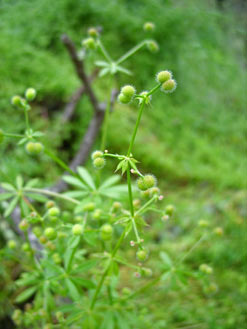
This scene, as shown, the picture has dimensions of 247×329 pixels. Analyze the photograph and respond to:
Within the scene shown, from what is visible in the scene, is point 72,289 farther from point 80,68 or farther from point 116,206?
point 80,68

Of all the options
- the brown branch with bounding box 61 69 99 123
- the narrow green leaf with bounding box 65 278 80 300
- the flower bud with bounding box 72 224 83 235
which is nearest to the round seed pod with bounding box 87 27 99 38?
the flower bud with bounding box 72 224 83 235

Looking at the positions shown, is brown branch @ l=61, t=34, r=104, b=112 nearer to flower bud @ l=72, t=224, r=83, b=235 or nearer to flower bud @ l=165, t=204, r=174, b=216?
flower bud @ l=165, t=204, r=174, b=216

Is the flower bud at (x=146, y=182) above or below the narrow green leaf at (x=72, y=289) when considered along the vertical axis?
above

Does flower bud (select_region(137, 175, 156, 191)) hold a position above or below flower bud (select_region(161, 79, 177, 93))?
below

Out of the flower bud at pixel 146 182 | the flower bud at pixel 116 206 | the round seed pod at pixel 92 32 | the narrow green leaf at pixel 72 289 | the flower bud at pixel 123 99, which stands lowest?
the narrow green leaf at pixel 72 289

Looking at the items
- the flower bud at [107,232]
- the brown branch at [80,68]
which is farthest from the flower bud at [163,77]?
the brown branch at [80,68]

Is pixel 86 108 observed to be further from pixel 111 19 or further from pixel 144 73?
pixel 111 19

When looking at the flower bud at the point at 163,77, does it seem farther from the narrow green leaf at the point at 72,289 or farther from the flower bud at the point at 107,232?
the narrow green leaf at the point at 72,289

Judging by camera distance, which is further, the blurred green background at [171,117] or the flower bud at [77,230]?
the blurred green background at [171,117]
